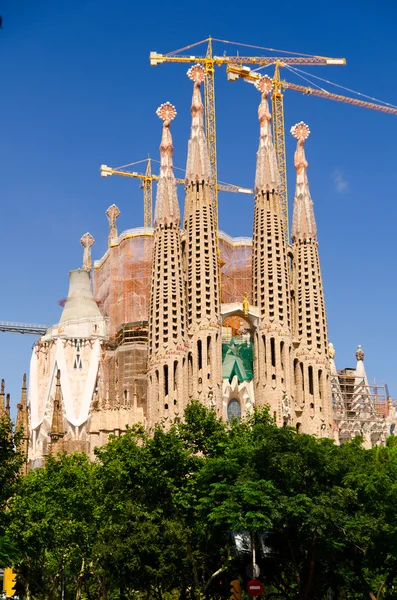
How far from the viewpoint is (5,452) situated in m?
37.0

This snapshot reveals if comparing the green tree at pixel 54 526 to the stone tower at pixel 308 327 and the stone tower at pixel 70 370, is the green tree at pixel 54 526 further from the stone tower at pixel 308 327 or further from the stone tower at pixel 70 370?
the stone tower at pixel 70 370

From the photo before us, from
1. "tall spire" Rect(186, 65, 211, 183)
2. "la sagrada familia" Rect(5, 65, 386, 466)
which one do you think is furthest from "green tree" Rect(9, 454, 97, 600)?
"tall spire" Rect(186, 65, 211, 183)

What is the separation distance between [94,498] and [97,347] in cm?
3933

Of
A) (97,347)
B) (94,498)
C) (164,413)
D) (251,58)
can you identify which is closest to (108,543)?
(94,498)

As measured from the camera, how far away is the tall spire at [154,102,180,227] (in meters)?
76.8

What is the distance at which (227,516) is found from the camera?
36938 millimetres

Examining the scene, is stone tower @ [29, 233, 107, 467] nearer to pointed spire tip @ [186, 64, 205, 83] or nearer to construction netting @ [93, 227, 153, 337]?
construction netting @ [93, 227, 153, 337]

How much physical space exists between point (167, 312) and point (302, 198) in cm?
1647

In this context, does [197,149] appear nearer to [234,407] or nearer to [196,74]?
[196,74]

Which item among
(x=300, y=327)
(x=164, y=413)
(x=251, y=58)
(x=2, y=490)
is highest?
(x=251, y=58)

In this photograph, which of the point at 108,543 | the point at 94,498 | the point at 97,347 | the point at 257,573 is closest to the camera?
the point at 257,573

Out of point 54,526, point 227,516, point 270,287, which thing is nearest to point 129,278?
point 270,287

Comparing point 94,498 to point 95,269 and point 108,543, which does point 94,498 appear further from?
point 95,269

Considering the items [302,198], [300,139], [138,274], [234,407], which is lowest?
[234,407]
